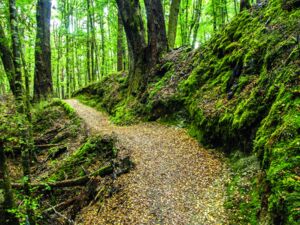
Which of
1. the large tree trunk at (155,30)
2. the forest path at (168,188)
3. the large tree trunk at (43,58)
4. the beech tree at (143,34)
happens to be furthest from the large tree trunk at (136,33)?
the forest path at (168,188)

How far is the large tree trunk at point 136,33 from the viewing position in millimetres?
14406

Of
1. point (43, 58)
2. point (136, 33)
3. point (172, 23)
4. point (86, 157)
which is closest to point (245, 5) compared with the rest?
point (136, 33)

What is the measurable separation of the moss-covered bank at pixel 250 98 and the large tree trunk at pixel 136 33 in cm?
104

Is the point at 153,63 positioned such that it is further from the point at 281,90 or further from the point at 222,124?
the point at 281,90

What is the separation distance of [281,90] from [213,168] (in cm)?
269

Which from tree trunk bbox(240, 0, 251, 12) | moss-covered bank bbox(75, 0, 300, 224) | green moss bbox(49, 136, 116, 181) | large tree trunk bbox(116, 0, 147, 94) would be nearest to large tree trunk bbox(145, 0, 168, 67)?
large tree trunk bbox(116, 0, 147, 94)

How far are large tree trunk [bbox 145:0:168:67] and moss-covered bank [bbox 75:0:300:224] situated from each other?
0.80 metres

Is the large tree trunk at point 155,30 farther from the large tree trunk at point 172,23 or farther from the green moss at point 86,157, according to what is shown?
the green moss at point 86,157

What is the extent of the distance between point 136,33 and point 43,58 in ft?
20.8

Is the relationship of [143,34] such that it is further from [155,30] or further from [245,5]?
[245,5]

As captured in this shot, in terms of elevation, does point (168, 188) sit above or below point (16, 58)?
below

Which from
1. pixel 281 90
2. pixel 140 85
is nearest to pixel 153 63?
pixel 140 85

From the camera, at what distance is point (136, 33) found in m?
14.4

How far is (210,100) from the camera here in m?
9.35
